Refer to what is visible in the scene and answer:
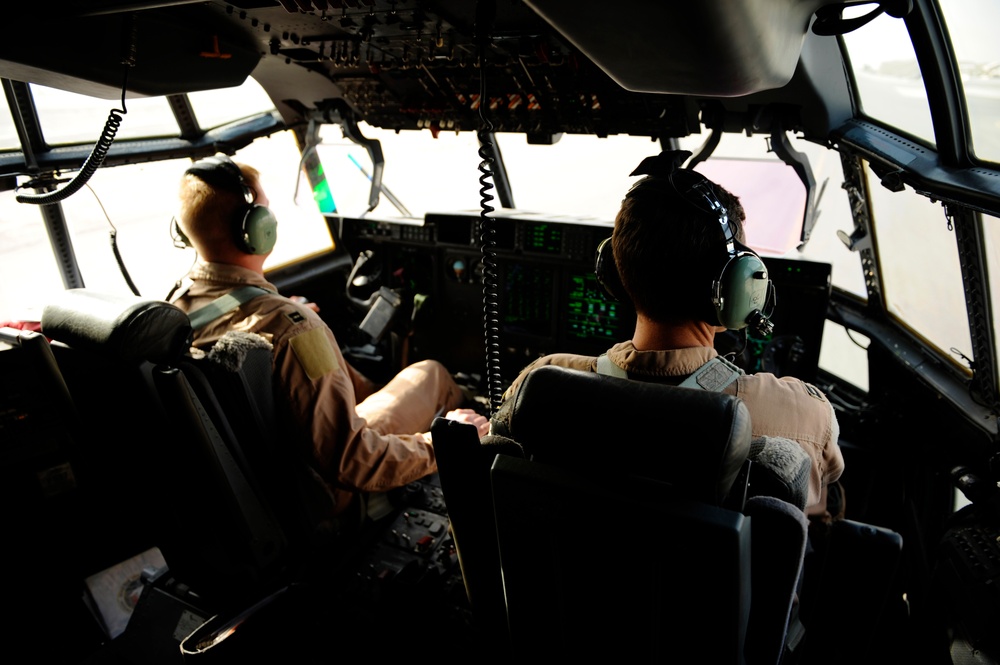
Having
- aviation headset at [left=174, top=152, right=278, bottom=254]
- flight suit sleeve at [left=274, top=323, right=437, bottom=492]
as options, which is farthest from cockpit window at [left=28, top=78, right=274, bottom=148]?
flight suit sleeve at [left=274, top=323, right=437, bottom=492]

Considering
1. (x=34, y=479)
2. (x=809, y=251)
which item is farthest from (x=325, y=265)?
(x=809, y=251)

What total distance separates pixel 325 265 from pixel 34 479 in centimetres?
169

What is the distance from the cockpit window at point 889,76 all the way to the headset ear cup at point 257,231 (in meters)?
1.67

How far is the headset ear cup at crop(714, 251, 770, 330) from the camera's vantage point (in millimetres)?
1092

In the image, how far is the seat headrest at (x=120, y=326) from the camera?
131cm

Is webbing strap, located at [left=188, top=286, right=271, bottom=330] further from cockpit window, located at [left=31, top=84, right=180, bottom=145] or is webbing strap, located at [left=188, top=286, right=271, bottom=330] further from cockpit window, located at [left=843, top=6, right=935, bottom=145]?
cockpit window, located at [left=843, top=6, right=935, bottom=145]

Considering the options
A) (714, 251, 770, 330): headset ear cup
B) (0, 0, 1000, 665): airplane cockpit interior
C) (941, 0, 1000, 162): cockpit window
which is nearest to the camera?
(0, 0, 1000, 665): airplane cockpit interior

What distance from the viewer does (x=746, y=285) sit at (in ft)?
3.64

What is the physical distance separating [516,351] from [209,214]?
134cm

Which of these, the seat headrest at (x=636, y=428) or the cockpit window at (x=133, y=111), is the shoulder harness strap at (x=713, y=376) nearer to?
the seat headrest at (x=636, y=428)

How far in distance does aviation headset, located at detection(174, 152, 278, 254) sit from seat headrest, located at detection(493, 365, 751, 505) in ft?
4.08

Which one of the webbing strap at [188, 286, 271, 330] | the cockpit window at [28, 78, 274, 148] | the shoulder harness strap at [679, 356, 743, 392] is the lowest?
the webbing strap at [188, 286, 271, 330]

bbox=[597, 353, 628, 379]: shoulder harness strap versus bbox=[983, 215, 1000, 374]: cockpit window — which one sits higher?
bbox=[983, 215, 1000, 374]: cockpit window

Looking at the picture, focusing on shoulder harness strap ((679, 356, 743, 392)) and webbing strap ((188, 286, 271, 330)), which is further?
webbing strap ((188, 286, 271, 330))
